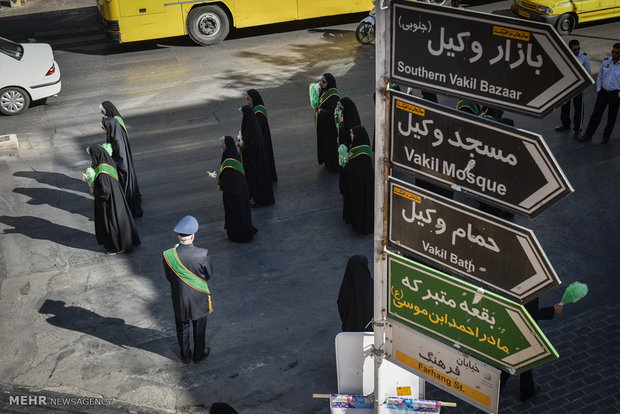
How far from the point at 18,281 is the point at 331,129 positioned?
5719 mm

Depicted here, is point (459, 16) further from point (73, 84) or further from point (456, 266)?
point (73, 84)

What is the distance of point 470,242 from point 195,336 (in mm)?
5053

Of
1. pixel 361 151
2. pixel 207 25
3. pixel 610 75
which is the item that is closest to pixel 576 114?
pixel 610 75

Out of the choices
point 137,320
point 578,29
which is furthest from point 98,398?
point 578,29

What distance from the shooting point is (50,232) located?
11.3 metres

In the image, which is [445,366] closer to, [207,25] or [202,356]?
[202,356]

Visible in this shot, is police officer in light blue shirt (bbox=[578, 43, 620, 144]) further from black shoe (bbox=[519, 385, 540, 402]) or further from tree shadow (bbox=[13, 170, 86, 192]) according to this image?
tree shadow (bbox=[13, 170, 86, 192])

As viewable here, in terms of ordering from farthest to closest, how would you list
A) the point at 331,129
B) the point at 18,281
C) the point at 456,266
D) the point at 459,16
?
1. the point at 331,129
2. the point at 18,281
3. the point at 456,266
4. the point at 459,16

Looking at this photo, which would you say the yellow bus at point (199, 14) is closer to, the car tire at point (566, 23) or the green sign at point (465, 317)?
the car tire at point (566, 23)

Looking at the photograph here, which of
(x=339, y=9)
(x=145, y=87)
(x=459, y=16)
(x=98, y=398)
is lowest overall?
(x=98, y=398)

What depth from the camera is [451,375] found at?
4.20m

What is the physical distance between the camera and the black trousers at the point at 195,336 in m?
8.10

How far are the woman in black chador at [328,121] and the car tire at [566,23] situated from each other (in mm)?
8888

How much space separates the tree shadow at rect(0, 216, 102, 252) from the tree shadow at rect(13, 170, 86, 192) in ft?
3.88
